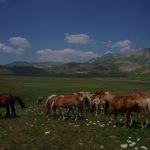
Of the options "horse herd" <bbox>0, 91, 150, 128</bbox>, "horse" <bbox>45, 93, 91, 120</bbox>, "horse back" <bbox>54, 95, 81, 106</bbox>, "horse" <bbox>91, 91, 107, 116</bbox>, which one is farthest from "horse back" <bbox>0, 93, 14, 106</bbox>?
"horse" <bbox>91, 91, 107, 116</bbox>

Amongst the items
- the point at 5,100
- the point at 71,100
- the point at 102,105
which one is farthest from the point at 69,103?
the point at 5,100

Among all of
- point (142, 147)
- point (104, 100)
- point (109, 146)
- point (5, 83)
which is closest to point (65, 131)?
point (109, 146)

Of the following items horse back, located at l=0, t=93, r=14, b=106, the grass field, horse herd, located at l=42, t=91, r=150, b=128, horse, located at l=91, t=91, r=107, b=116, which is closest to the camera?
the grass field

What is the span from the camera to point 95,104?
2891 cm

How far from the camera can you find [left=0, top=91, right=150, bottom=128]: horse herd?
2038cm

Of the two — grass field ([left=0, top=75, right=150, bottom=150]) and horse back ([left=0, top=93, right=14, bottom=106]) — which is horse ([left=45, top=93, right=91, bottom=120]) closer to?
grass field ([left=0, top=75, right=150, bottom=150])

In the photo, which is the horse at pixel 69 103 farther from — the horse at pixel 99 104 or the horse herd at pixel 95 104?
the horse at pixel 99 104

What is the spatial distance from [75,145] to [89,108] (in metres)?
12.9

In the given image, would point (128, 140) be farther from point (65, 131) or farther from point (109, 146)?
point (65, 131)

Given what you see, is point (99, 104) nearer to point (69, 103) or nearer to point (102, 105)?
point (102, 105)

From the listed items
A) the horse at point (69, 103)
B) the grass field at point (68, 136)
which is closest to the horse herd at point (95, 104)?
the horse at point (69, 103)

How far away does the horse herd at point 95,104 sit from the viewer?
20375 mm

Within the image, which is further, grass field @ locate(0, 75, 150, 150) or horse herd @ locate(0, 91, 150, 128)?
horse herd @ locate(0, 91, 150, 128)

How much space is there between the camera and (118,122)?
2206 centimetres
